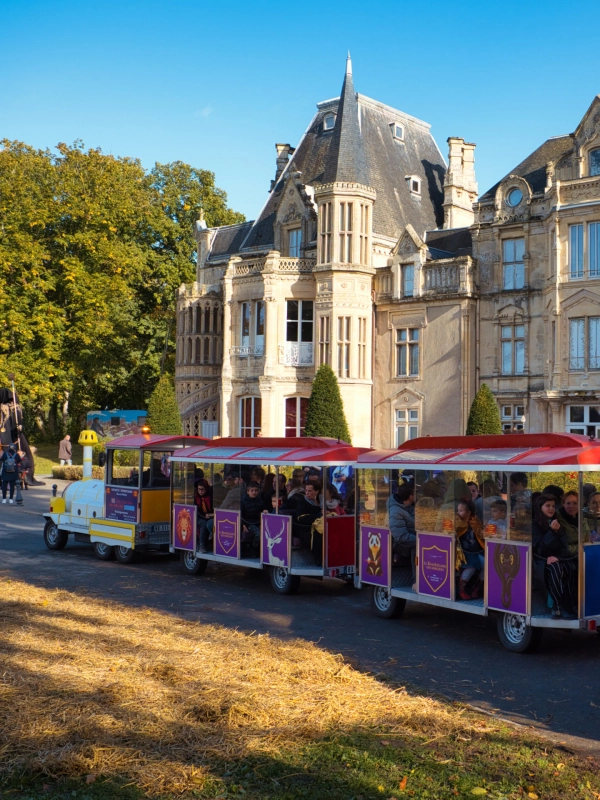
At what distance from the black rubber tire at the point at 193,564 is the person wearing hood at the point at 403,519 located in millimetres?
4793

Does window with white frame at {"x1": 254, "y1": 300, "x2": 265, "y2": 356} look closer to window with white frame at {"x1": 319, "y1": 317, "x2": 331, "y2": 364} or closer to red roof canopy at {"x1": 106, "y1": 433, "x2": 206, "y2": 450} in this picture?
window with white frame at {"x1": 319, "y1": 317, "x2": 331, "y2": 364}

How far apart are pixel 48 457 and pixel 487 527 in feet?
140

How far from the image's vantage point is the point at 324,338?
3862cm

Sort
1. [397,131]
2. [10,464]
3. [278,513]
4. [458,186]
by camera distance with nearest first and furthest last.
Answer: [278,513], [10,464], [458,186], [397,131]

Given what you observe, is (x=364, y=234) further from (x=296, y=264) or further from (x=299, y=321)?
(x=299, y=321)

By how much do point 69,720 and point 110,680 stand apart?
1254 mm

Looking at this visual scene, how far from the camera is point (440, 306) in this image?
1507 inches

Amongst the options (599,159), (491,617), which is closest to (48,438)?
(599,159)

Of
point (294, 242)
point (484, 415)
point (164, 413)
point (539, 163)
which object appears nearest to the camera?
point (484, 415)

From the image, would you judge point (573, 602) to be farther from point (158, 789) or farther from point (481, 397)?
point (481, 397)

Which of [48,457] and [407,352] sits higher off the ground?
[407,352]

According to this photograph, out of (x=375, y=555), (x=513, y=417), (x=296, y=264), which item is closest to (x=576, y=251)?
(x=513, y=417)

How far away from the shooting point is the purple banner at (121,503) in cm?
1762

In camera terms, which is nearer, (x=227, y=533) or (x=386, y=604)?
(x=386, y=604)
